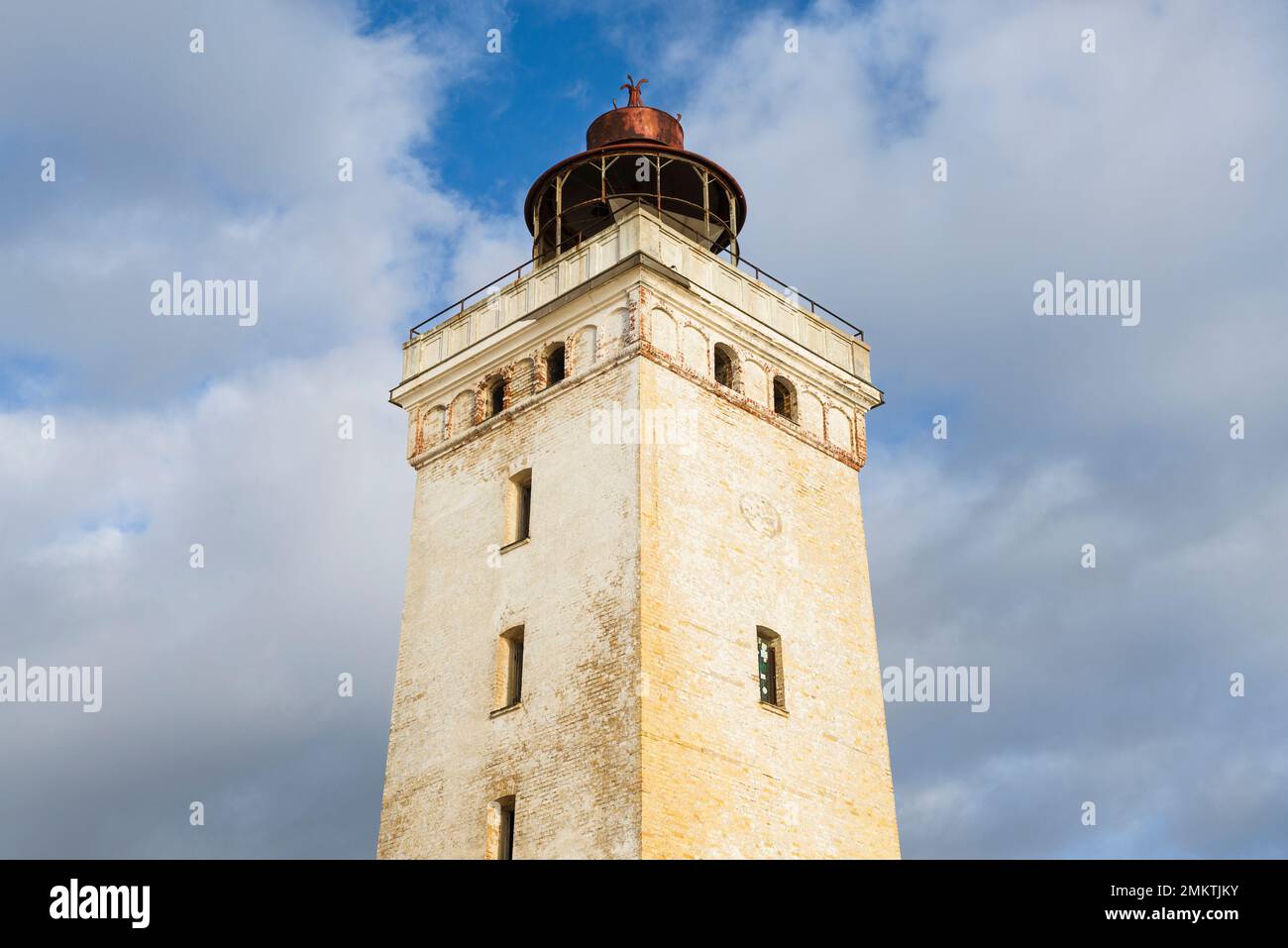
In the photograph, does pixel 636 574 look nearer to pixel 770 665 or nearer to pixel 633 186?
pixel 770 665

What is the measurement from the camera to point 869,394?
121ft

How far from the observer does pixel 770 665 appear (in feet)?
101

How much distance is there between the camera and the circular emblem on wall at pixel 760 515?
31.8m

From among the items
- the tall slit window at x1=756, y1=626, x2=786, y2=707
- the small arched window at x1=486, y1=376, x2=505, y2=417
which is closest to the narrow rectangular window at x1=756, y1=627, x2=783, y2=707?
the tall slit window at x1=756, y1=626, x2=786, y2=707

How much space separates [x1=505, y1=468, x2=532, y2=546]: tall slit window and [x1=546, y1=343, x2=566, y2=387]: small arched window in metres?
2.33

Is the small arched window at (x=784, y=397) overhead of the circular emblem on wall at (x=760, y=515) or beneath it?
overhead

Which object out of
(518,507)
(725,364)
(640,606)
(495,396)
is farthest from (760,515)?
(495,396)

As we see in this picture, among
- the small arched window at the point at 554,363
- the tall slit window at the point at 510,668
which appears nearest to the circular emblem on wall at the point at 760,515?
the small arched window at the point at 554,363

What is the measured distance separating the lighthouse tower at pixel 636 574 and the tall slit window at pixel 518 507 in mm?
71

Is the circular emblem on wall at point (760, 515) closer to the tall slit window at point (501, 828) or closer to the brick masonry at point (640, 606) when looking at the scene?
the brick masonry at point (640, 606)

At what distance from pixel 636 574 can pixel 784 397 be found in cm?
800
